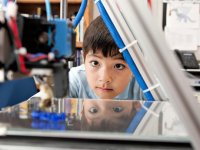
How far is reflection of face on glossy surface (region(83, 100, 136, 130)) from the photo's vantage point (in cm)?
53

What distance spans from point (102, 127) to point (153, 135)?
0.30 ft

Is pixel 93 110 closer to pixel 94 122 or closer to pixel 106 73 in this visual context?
pixel 94 122

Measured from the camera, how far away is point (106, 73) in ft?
3.76

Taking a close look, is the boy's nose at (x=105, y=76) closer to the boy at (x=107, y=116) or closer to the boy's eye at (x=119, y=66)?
the boy's eye at (x=119, y=66)

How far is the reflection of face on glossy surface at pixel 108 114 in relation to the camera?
529 millimetres

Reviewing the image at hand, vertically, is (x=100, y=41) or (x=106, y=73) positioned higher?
(x=100, y=41)

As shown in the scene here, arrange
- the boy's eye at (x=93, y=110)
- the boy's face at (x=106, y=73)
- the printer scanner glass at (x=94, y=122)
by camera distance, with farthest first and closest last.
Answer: the boy's face at (x=106, y=73) → the boy's eye at (x=93, y=110) → the printer scanner glass at (x=94, y=122)

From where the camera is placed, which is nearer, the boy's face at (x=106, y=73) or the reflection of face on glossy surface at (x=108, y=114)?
the reflection of face on glossy surface at (x=108, y=114)

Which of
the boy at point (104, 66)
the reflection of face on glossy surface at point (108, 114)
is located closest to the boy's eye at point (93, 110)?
the reflection of face on glossy surface at point (108, 114)

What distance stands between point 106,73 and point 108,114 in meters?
0.54

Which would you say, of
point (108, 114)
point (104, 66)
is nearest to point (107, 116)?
point (108, 114)

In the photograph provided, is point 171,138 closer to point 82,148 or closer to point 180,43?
point 82,148

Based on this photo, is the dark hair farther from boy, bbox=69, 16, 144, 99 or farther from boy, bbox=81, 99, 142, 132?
boy, bbox=81, 99, 142, 132

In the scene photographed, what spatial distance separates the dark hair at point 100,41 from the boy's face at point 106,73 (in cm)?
2
